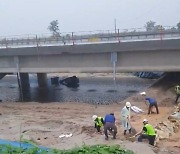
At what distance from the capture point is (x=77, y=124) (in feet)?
62.7

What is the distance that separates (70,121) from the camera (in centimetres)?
2012

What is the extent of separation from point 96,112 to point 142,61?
5.59m

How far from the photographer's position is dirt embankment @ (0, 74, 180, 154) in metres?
15.3

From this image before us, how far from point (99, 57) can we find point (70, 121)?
754 centimetres

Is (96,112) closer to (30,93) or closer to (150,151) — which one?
(150,151)

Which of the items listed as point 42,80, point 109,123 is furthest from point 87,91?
point 109,123

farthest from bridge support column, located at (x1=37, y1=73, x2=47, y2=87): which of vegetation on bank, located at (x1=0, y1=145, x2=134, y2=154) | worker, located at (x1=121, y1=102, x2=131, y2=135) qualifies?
vegetation on bank, located at (x1=0, y1=145, x2=134, y2=154)

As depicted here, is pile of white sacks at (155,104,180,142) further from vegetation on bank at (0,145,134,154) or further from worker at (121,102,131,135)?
vegetation on bank at (0,145,134,154)

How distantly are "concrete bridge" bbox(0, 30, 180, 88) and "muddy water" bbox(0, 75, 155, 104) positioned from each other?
144 inches

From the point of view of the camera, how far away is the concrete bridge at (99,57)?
78.9 ft

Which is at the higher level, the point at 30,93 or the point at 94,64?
the point at 94,64

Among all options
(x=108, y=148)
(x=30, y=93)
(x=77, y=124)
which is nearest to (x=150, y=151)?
(x=108, y=148)

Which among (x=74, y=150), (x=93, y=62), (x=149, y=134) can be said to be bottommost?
(x=149, y=134)

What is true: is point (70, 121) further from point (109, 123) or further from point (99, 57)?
point (99, 57)
